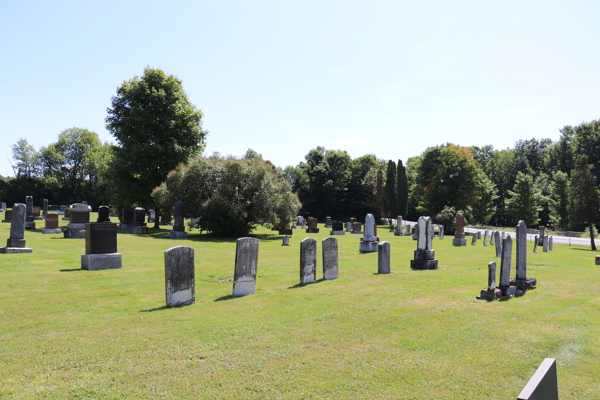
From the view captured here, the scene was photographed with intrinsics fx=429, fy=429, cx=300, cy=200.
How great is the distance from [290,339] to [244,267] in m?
3.87

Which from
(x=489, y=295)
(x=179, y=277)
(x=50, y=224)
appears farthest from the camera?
(x=50, y=224)

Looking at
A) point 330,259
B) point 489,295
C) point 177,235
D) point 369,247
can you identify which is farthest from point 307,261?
point 177,235

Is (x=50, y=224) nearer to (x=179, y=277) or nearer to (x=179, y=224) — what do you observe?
(x=179, y=224)

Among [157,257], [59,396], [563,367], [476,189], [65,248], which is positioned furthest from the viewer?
[476,189]

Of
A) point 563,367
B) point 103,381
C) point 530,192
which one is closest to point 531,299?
point 563,367

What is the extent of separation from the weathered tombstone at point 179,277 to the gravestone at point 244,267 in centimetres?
110

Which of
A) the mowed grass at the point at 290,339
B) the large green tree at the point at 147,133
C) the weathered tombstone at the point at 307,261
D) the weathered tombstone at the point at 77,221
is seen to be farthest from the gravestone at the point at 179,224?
the weathered tombstone at the point at 307,261

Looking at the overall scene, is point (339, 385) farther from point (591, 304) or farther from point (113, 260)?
point (113, 260)

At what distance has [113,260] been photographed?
13.7m

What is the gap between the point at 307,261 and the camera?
1190 centimetres

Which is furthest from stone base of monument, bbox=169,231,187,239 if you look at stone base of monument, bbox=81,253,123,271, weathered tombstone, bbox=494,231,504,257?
weathered tombstone, bbox=494,231,504,257

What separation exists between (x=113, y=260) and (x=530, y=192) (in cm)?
5552

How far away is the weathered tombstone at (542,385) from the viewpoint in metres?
2.41

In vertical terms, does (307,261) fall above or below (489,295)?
above
